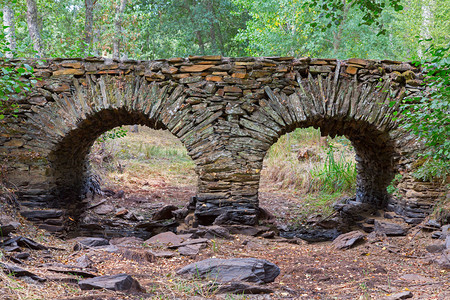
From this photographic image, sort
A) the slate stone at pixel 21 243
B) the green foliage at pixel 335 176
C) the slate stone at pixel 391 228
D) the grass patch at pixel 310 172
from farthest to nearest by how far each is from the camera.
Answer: the green foliage at pixel 335 176
the grass patch at pixel 310 172
the slate stone at pixel 391 228
the slate stone at pixel 21 243

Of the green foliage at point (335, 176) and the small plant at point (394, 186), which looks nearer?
the small plant at point (394, 186)

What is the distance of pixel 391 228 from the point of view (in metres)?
5.91

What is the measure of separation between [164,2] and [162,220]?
14557mm

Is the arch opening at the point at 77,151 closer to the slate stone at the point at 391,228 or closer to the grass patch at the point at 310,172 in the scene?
the slate stone at the point at 391,228

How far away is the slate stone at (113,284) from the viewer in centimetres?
304

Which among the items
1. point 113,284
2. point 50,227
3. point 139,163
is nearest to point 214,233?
point 50,227

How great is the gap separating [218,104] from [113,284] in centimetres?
349

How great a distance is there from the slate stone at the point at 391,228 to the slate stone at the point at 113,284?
4073 mm

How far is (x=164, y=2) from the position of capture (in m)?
19.1

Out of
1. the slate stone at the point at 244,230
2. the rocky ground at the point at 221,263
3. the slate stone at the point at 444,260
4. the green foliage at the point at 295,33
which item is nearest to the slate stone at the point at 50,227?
the rocky ground at the point at 221,263

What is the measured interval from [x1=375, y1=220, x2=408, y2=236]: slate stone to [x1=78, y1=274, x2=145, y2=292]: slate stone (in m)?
4.07

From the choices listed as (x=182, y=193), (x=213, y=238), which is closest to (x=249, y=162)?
(x=213, y=238)

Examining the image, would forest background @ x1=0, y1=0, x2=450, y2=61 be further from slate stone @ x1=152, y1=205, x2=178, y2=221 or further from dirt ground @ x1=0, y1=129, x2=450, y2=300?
dirt ground @ x1=0, y1=129, x2=450, y2=300

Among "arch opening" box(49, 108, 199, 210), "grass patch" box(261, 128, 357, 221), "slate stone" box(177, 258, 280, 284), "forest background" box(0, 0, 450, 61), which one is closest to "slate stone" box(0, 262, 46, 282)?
"slate stone" box(177, 258, 280, 284)
